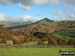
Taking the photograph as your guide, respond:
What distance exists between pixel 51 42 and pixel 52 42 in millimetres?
526

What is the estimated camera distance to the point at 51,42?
246ft

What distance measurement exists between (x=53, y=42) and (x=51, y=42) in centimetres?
180

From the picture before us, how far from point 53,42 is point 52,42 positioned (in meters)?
1.55

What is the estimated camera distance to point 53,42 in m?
73.4

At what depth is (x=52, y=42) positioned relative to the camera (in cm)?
7494
